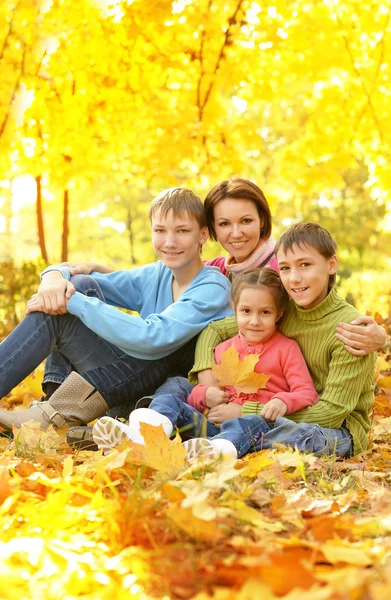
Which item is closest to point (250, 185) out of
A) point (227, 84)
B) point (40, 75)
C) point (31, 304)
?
point (31, 304)

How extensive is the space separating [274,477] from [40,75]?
5.44 m

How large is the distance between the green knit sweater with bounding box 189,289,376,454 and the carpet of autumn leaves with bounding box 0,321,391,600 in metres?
0.53

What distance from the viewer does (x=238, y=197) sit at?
320 cm

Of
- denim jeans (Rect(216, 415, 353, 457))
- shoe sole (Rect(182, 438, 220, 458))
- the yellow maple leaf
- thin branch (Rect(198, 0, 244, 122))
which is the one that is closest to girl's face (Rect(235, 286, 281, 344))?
denim jeans (Rect(216, 415, 353, 457))

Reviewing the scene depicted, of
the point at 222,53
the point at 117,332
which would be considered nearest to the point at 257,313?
the point at 117,332

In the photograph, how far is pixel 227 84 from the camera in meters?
6.53

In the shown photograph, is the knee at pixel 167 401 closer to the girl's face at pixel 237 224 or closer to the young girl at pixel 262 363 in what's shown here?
the young girl at pixel 262 363

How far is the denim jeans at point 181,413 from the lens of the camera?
8.72 ft

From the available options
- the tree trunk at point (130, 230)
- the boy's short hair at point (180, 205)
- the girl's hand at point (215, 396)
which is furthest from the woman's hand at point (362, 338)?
the tree trunk at point (130, 230)

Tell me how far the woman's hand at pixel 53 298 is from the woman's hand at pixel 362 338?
1.13 metres

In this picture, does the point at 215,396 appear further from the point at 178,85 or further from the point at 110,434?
the point at 178,85

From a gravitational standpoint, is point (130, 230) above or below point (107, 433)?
above

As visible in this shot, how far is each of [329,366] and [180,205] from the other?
38.3 inches

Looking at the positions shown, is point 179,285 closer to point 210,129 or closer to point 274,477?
point 274,477
